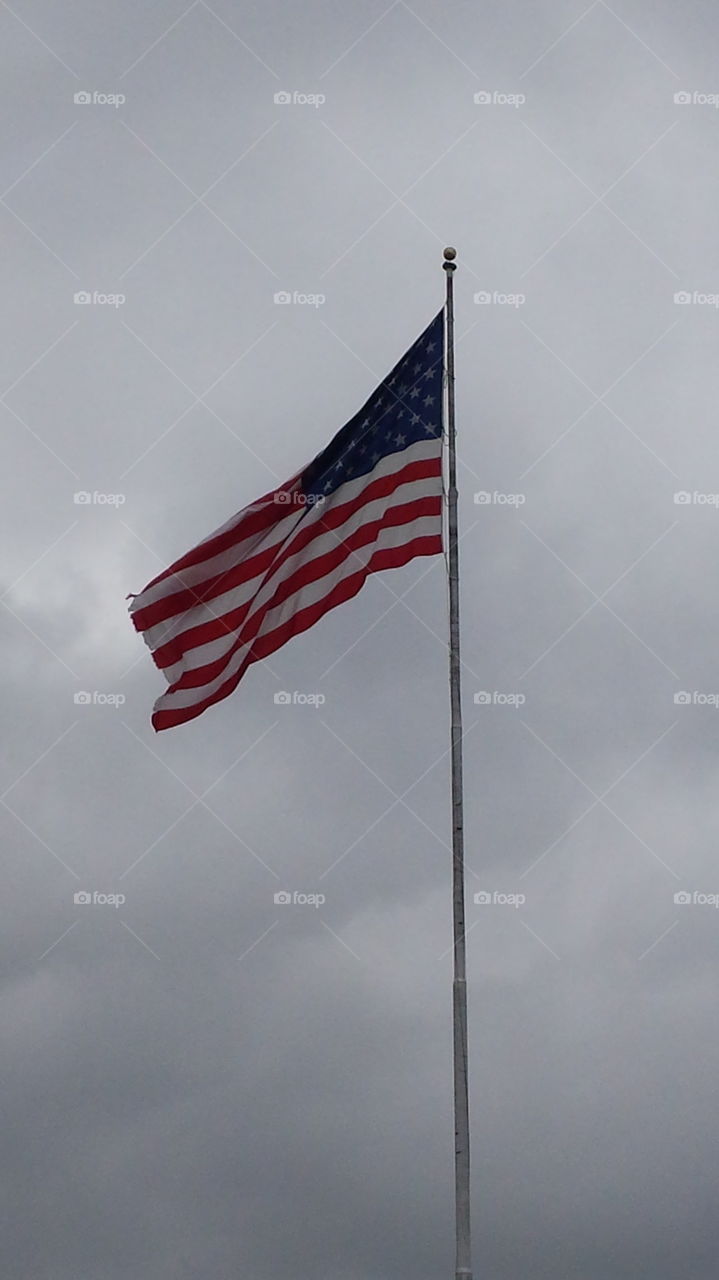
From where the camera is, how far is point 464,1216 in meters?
31.2

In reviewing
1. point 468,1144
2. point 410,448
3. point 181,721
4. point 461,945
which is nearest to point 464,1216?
point 468,1144

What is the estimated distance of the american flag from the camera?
113 feet

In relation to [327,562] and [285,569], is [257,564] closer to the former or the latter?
[285,569]

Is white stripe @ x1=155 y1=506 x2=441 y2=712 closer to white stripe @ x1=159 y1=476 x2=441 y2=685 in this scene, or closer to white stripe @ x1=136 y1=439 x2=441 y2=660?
white stripe @ x1=159 y1=476 x2=441 y2=685

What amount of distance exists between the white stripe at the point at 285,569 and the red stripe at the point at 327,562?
0.21 ft

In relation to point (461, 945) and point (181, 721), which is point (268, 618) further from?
point (461, 945)

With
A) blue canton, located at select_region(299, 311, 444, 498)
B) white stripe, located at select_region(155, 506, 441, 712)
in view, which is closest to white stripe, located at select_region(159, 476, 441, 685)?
white stripe, located at select_region(155, 506, 441, 712)

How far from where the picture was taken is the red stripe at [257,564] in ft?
113

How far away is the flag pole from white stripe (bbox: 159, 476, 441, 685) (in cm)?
74

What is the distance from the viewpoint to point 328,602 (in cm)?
3441

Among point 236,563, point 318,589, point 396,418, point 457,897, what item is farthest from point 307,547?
point 457,897

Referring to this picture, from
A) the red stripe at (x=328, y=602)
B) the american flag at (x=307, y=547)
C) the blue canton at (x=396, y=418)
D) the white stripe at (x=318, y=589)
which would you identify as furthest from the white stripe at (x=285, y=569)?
the blue canton at (x=396, y=418)

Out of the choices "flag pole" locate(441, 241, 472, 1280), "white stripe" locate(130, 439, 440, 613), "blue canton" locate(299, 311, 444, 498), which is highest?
"blue canton" locate(299, 311, 444, 498)

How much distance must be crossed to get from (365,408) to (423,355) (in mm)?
1368
